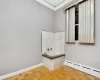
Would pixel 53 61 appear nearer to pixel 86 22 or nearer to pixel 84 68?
pixel 84 68

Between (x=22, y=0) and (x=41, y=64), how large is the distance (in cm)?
237

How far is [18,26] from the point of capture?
211cm

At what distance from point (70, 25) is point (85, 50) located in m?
1.03

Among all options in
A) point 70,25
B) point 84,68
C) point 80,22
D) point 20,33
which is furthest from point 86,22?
point 20,33

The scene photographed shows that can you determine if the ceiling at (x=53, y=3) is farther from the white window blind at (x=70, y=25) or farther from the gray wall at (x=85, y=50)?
the white window blind at (x=70, y=25)

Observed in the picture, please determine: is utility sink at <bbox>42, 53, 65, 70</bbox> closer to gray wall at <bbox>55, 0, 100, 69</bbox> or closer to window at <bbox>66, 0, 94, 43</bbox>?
gray wall at <bbox>55, 0, 100, 69</bbox>

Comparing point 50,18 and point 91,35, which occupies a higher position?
point 50,18

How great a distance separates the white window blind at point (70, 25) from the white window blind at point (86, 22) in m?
0.28

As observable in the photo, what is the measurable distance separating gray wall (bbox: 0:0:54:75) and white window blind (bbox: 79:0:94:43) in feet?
4.50

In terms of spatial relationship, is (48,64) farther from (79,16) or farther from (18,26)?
(79,16)

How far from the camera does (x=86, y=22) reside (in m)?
2.04

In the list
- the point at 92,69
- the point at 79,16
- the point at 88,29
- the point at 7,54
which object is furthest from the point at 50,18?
the point at 92,69

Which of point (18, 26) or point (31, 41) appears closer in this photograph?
point (18, 26)

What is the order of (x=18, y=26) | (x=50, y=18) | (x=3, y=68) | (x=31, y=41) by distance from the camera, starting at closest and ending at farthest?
(x=3, y=68) → (x=18, y=26) → (x=31, y=41) → (x=50, y=18)
